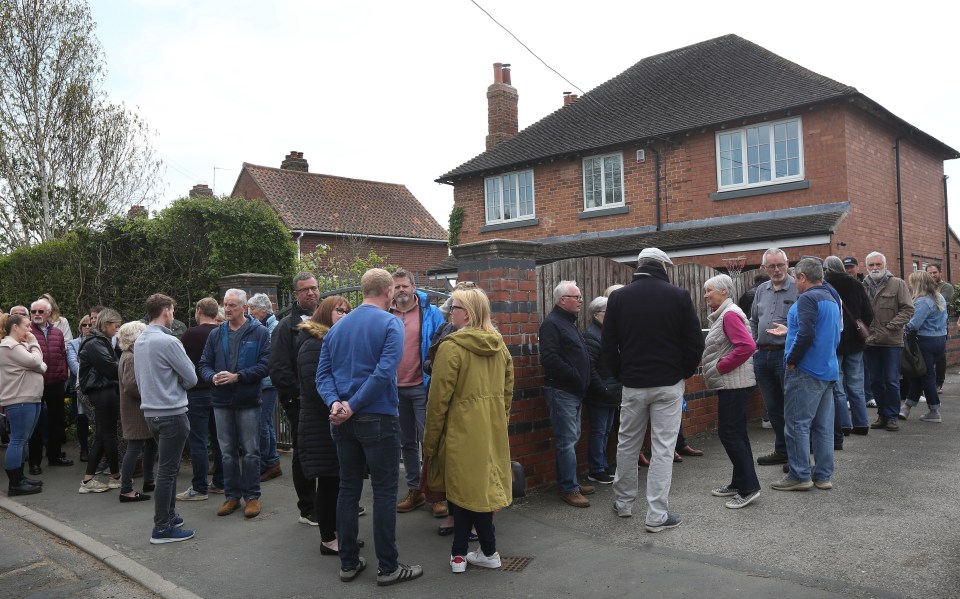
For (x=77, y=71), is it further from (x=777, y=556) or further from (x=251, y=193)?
(x=777, y=556)

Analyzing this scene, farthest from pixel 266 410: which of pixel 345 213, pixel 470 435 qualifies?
pixel 345 213

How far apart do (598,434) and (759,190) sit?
451 inches

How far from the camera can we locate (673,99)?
62.3 feet

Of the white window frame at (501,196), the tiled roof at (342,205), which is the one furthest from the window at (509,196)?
the tiled roof at (342,205)

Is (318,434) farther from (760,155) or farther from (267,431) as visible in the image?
(760,155)

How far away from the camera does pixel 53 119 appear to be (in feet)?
70.7

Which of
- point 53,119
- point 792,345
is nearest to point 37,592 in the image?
point 792,345

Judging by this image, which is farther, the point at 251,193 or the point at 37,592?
the point at 251,193

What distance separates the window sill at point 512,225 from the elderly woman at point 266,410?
13332 millimetres

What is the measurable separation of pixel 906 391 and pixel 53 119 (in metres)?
23.0

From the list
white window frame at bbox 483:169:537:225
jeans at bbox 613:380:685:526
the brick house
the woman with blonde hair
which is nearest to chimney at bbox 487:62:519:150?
white window frame at bbox 483:169:537:225

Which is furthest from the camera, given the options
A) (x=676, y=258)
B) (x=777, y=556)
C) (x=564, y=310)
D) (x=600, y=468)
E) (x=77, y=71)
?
(x=77, y=71)

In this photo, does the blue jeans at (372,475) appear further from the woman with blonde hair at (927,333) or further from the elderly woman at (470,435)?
the woman with blonde hair at (927,333)

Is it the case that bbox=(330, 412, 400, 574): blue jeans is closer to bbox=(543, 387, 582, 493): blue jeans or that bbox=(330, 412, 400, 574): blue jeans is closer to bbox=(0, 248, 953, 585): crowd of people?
bbox=(0, 248, 953, 585): crowd of people
